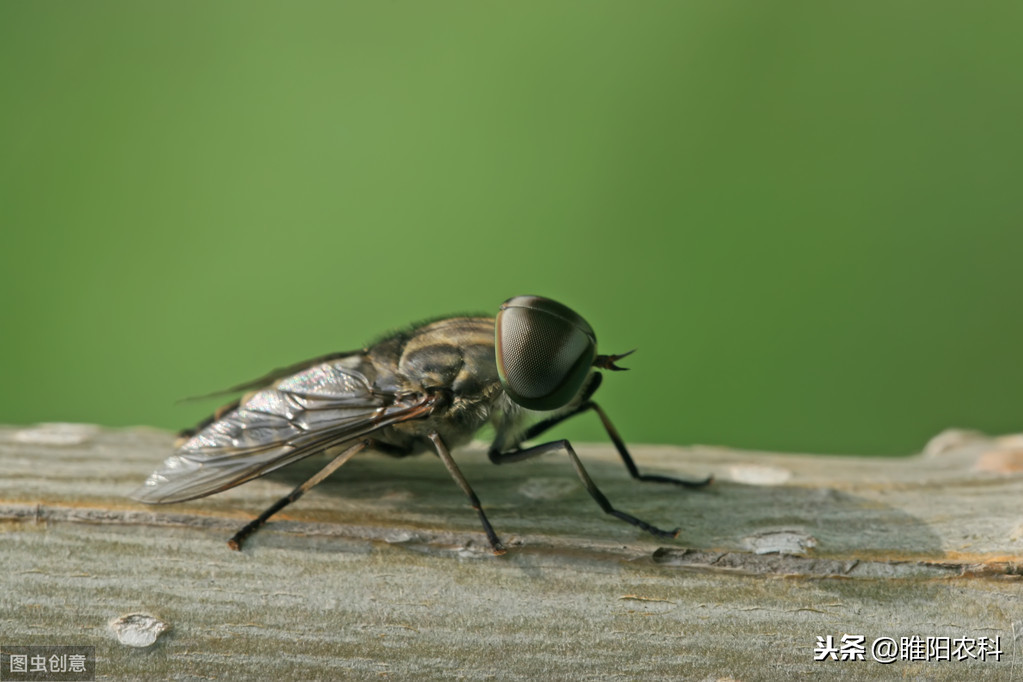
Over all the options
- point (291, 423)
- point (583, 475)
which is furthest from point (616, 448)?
point (291, 423)

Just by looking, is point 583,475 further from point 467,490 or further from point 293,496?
point 293,496

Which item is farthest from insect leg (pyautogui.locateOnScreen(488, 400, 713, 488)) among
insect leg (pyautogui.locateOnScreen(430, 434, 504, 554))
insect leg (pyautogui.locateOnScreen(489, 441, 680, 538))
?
insect leg (pyautogui.locateOnScreen(430, 434, 504, 554))

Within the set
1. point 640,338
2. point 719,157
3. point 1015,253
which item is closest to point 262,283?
point 640,338

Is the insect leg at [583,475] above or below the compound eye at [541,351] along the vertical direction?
below

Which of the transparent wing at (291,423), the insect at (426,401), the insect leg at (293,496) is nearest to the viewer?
the insect leg at (293,496)

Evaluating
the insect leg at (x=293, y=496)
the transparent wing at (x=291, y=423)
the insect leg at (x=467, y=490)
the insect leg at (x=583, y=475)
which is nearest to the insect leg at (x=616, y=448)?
the insect leg at (x=583, y=475)

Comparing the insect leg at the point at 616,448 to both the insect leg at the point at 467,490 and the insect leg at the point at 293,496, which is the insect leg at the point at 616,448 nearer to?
the insect leg at the point at 467,490
